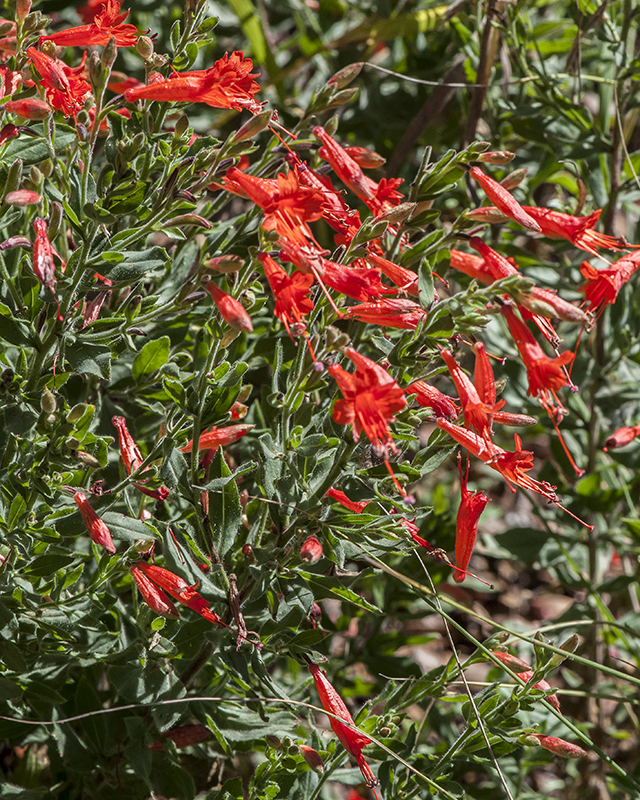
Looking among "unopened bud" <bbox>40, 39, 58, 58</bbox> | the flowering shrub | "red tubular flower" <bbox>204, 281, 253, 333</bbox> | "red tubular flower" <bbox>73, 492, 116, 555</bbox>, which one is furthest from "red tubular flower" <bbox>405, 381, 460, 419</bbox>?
"unopened bud" <bbox>40, 39, 58, 58</bbox>

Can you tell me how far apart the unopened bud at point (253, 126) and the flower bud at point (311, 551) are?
2.83 feet

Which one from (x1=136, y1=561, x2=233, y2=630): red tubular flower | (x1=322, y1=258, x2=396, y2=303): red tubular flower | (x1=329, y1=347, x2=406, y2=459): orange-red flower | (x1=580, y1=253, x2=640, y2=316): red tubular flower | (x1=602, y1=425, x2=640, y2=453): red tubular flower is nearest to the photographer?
(x1=329, y1=347, x2=406, y2=459): orange-red flower

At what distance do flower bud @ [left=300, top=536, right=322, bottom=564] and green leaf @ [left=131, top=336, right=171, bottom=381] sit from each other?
0.68 meters

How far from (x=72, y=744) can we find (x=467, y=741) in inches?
40.1

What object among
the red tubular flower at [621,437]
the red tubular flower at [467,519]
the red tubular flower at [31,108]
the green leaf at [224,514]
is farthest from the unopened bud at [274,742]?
the red tubular flower at [31,108]

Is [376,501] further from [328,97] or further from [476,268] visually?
[328,97]

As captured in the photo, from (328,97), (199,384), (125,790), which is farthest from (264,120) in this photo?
(125,790)

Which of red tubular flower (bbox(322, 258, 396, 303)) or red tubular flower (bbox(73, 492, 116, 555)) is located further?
red tubular flower (bbox(73, 492, 116, 555))

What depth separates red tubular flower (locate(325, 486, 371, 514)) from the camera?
1.72 meters

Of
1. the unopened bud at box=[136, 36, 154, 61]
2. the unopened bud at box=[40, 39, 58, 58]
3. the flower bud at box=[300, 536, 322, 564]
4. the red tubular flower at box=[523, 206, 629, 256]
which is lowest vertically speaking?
the flower bud at box=[300, 536, 322, 564]

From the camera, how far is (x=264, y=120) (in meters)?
1.66

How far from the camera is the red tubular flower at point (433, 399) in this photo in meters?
1.74

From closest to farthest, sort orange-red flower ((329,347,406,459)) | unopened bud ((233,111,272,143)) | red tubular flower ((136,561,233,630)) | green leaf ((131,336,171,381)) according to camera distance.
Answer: orange-red flower ((329,347,406,459)) → unopened bud ((233,111,272,143)) → red tubular flower ((136,561,233,630)) → green leaf ((131,336,171,381))

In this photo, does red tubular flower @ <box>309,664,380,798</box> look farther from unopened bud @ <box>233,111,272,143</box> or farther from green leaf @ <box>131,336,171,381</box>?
unopened bud @ <box>233,111,272,143</box>
